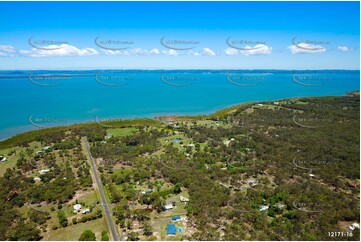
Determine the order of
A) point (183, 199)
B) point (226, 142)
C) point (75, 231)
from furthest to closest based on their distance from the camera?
point (226, 142) → point (183, 199) → point (75, 231)

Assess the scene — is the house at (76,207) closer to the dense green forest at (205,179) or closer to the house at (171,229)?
the dense green forest at (205,179)

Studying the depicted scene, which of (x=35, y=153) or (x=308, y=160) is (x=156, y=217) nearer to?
(x=308, y=160)

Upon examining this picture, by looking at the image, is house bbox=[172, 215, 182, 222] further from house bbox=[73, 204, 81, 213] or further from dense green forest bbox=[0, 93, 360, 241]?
house bbox=[73, 204, 81, 213]

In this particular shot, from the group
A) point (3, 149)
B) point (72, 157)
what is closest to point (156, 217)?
point (72, 157)

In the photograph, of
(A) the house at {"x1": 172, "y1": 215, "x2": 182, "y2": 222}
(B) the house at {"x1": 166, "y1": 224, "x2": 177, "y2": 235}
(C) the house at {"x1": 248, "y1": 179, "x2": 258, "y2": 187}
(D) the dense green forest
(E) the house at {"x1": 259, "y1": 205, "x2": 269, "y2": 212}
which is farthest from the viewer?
(C) the house at {"x1": 248, "y1": 179, "x2": 258, "y2": 187}

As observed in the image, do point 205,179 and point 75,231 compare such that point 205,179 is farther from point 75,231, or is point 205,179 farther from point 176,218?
point 75,231

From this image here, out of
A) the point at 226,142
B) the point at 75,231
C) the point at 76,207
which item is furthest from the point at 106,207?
the point at 226,142

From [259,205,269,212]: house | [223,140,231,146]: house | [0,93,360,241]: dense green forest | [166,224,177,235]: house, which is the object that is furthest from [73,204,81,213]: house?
[223,140,231,146]: house

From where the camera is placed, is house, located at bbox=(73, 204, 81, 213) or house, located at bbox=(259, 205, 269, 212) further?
house, located at bbox=(73, 204, 81, 213)

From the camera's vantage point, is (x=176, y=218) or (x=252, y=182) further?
(x=252, y=182)
